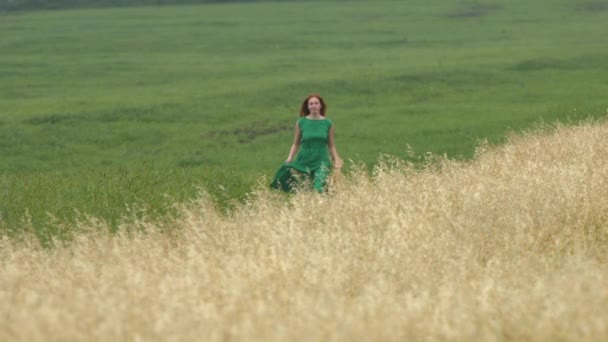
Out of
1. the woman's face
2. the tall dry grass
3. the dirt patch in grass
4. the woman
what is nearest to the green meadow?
the dirt patch in grass

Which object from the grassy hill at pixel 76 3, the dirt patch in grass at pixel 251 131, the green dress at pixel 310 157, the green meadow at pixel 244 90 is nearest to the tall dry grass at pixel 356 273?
the green dress at pixel 310 157

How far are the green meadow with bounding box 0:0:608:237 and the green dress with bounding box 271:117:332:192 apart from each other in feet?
2.29

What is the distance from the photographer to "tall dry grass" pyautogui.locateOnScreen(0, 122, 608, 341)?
6.20m

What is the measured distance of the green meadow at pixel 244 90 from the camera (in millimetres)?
16469

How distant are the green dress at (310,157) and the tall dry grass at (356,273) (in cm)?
197

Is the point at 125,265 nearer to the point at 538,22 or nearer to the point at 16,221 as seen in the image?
the point at 16,221

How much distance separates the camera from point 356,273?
26.6 ft

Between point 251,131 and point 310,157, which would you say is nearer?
point 310,157

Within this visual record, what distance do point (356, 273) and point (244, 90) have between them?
27.4m

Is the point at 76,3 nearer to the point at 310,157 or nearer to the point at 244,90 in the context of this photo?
the point at 244,90

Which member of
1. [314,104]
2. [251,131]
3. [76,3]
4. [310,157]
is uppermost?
[314,104]

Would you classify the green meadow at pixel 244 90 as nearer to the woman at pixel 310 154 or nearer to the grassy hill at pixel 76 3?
the woman at pixel 310 154

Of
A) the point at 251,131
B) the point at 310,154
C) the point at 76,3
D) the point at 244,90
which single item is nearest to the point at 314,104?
the point at 310,154

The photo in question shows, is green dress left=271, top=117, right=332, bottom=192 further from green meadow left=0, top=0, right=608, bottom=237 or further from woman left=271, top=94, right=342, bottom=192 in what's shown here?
green meadow left=0, top=0, right=608, bottom=237
